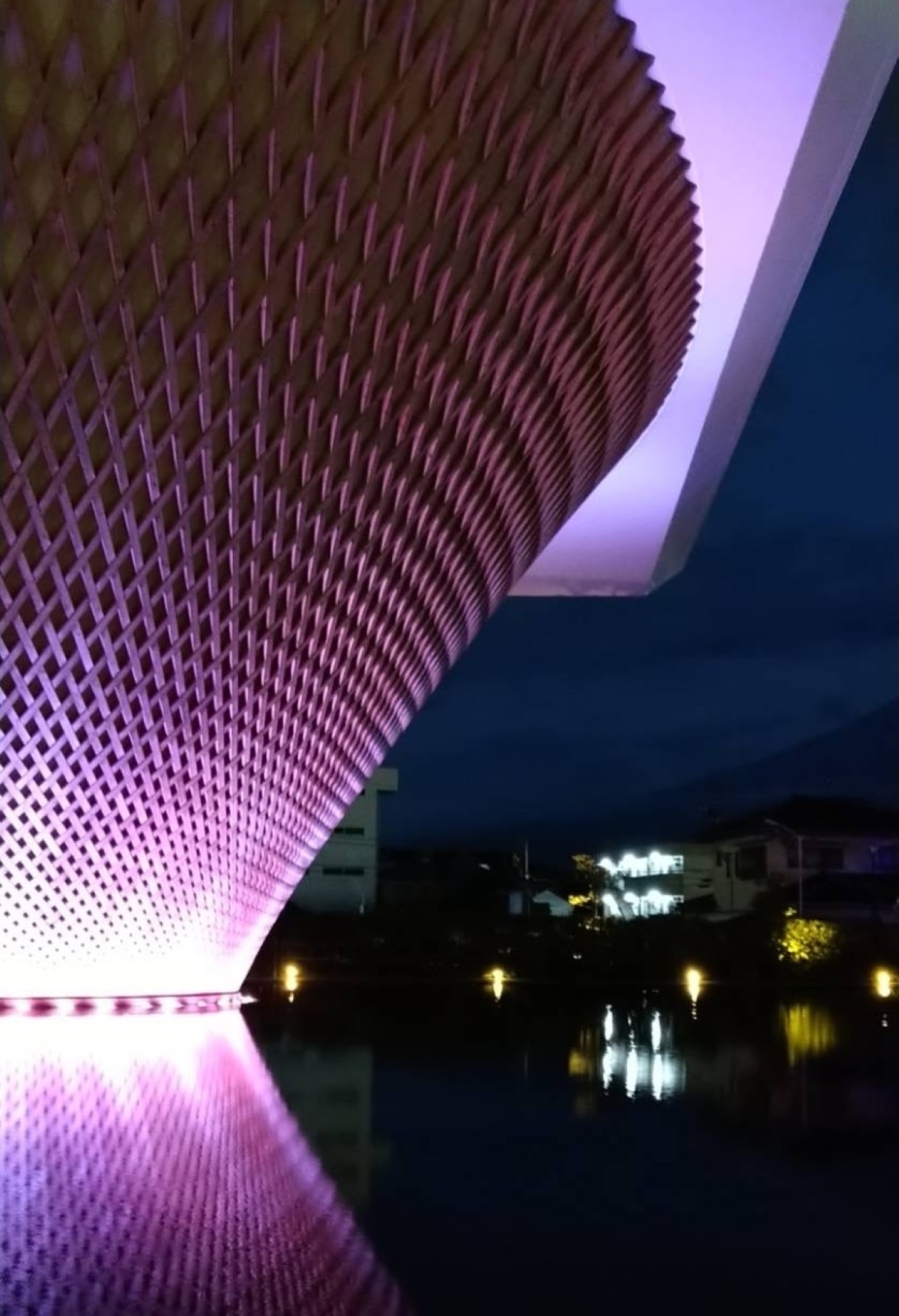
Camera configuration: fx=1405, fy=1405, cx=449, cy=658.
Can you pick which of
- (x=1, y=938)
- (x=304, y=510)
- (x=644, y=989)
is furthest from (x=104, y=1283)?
(x=644, y=989)

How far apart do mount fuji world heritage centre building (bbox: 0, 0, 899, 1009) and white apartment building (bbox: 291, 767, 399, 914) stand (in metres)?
26.6

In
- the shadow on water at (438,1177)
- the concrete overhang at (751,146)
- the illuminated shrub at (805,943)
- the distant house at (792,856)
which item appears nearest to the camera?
the shadow on water at (438,1177)

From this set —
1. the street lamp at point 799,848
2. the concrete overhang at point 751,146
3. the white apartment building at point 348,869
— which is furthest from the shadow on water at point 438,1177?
the white apartment building at point 348,869

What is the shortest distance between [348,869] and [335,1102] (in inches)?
1481

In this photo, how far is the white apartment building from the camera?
152 ft

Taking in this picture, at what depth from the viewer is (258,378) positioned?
462 inches

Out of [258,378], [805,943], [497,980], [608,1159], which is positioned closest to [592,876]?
[805,943]

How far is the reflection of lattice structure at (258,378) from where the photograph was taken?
364 inches

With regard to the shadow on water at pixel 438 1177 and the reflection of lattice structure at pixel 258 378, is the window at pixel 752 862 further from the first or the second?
the shadow on water at pixel 438 1177

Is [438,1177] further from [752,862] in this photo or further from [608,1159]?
[752,862]

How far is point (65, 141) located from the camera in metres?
9.21

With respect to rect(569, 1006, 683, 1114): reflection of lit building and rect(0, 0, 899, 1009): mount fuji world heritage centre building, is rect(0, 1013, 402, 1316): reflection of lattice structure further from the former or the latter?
rect(0, 0, 899, 1009): mount fuji world heritage centre building

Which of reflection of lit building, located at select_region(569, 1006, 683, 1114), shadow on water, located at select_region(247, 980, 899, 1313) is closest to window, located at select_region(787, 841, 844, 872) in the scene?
reflection of lit building, located at select_region(569, 1006, 683, 1114)

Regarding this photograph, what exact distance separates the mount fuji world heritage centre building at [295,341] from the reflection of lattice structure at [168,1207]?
5.11 meters
